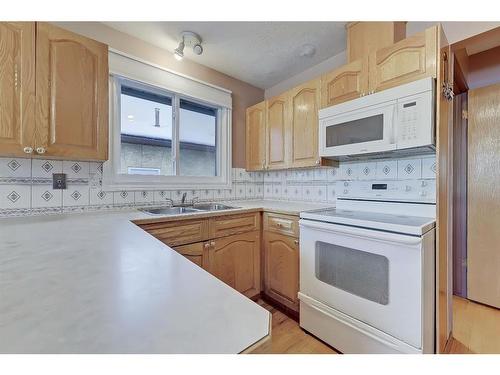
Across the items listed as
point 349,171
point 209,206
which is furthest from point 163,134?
point 349,171

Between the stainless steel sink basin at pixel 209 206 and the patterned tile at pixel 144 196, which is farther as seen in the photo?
the stainless steel sink basin at pixel 209 206

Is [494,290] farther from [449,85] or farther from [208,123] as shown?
[208,123]

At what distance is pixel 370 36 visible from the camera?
1666mm

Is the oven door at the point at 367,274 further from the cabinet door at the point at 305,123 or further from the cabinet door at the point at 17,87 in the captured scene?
the cabinet door at the point at 17,87

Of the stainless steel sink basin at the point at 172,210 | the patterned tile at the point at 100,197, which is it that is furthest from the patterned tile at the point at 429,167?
the patterned tile at the point at 100,197

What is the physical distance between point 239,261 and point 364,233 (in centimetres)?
107

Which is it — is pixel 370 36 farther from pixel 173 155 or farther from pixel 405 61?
pixel 173 155

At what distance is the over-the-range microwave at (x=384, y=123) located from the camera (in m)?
1.30

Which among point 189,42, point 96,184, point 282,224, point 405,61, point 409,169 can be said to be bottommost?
point 282,224

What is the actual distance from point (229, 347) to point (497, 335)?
2337 millimetres

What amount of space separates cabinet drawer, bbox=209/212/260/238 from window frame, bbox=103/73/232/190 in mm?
633

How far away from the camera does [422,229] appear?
115cm

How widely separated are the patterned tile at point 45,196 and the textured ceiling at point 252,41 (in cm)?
132

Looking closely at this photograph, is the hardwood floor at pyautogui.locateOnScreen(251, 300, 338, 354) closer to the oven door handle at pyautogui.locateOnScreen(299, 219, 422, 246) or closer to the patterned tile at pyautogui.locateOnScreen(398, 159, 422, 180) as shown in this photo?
the oven door handle at pyautogui.locateOnScreen(299, 219, 422, 246)
